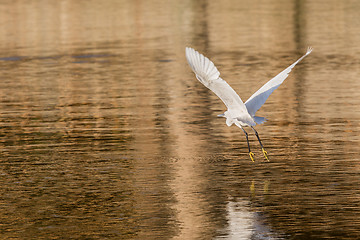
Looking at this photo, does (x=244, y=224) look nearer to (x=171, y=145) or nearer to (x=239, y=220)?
(x=239, y=220)

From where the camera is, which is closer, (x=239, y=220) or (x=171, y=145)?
(x=239, y=220)

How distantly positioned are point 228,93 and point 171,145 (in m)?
2.96

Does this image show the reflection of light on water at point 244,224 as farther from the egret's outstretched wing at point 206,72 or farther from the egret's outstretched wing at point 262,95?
the egret's outstretched wing at point 262,95

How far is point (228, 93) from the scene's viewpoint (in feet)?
45.3

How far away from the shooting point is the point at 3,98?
23.6 m

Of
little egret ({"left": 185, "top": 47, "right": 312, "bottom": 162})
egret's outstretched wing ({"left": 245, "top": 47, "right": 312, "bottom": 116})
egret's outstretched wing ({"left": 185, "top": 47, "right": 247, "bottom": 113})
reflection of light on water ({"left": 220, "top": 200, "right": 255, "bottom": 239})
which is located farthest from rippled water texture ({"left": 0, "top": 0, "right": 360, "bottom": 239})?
egret's outstretched wing ({"left": 185, "top": 47, "right": 247, "bottom": 113})

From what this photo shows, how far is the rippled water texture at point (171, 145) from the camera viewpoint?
38.1 ft

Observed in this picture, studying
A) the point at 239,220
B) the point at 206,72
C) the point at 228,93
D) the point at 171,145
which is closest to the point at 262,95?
the point at 228,93

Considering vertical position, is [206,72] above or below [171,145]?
above

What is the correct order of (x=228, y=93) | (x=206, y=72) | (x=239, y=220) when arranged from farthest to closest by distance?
(x=228, y=93) → (x=206, y=72) → (x=239, y=220)

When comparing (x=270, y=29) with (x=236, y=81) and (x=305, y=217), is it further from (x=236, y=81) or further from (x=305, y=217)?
(x=305, y=217)

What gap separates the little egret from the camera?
42.6ft

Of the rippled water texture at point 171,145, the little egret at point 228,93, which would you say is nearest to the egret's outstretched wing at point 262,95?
the little egret at point 228,93

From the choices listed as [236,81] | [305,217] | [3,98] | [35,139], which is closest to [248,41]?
[236,81]
